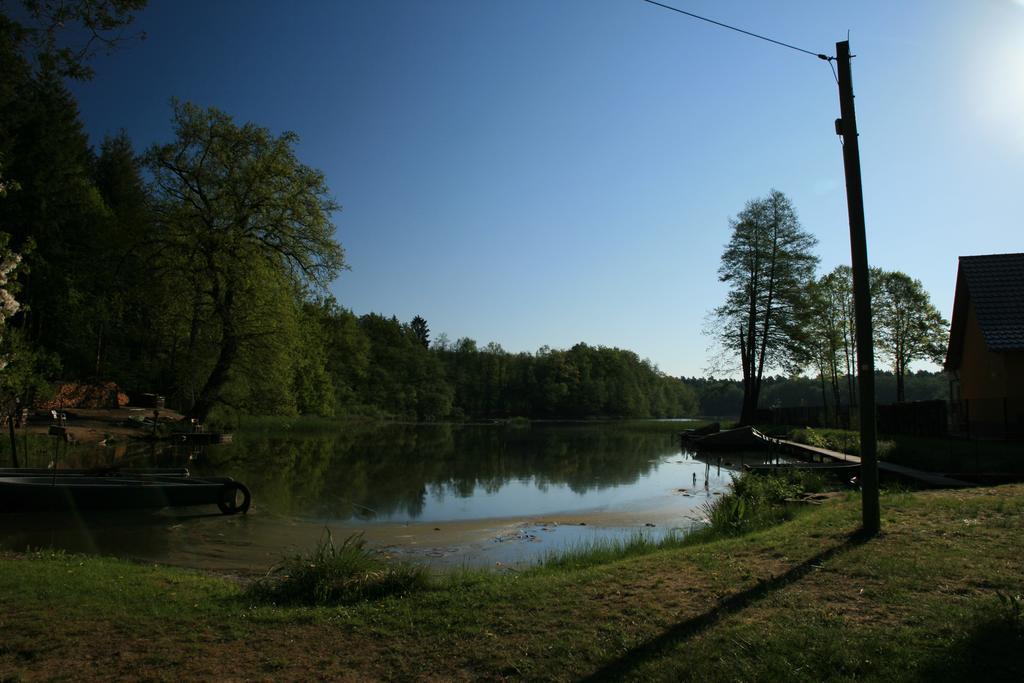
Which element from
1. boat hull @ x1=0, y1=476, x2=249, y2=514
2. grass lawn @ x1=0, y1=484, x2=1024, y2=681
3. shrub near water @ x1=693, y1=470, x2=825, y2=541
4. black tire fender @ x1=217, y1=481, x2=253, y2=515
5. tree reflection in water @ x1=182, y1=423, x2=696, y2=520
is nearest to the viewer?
grass lawn @ x1=0, y1=484, x2=1024, y2=681

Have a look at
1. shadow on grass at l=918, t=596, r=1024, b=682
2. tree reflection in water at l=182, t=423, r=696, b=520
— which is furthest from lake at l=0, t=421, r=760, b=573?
shadow on grass at l=918, t=596, r=1024, b=682

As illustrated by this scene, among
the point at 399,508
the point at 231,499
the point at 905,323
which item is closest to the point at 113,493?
the point at 231,499

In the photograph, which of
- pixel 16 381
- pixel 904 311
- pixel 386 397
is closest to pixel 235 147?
pixel 16 381

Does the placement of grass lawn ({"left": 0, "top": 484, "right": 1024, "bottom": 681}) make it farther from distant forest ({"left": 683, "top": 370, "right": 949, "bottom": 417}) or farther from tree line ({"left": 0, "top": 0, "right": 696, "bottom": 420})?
distant forest ({"left": 683, "top": 370, "right": 949, "bottom": 417})

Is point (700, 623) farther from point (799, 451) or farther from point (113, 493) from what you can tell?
point (799, 451)

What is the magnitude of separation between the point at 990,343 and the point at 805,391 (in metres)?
104

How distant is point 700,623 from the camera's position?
17.1 ft

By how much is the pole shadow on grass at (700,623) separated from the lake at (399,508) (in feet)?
16.0

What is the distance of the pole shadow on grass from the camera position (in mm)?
4531

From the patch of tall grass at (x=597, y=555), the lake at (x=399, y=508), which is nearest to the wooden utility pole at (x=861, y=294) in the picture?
the patch of tall grass at (x=597, y=555)

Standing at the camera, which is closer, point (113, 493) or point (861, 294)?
point (861, 294)

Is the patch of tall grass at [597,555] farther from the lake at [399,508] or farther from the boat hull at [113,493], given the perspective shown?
the boat hull at [113,493]

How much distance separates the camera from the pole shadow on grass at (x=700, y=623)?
14.9 feet

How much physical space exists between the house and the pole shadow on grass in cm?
1822
